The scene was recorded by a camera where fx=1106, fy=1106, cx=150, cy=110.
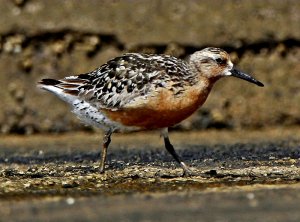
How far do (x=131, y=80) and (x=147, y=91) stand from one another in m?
0.34

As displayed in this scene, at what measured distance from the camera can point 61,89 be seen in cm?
1323

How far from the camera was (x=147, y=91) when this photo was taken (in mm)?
12000

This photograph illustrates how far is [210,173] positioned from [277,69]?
190 inches

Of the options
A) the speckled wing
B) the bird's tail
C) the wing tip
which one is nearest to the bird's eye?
the speckled wing

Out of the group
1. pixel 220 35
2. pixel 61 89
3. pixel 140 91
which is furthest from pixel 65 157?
pixel 220 35

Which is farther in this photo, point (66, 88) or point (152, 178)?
point (66, 88)

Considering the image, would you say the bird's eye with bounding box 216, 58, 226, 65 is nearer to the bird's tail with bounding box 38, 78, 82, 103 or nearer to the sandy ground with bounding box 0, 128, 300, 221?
the sandy ground with bounding box 0, 128, 300, 221

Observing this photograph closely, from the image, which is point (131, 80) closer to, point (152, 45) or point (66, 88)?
point (66, 88)

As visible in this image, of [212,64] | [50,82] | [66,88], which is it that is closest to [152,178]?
[212,64]

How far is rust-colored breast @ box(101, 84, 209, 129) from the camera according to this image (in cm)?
1191

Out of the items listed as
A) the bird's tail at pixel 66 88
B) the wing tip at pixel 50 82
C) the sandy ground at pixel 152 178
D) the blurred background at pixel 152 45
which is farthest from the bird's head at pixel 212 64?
the blurred background at pixel 152 45

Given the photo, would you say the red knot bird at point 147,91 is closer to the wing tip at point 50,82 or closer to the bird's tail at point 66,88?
the bird's tail at point 66,88

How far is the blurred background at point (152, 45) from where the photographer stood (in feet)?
53.0

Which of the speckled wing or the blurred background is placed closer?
the speckled wing
